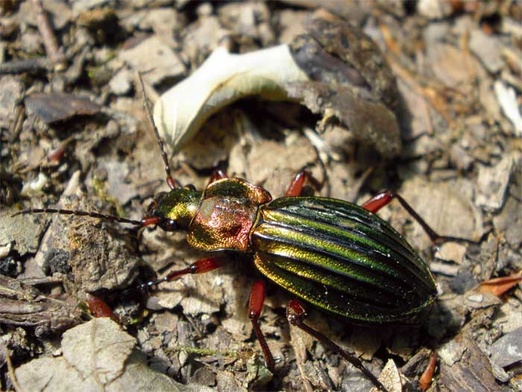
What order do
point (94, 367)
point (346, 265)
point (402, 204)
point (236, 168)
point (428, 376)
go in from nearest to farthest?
point (94, 367) < point (346, 265) < point (428, 376) < point (402, 204) < point (236, 168)

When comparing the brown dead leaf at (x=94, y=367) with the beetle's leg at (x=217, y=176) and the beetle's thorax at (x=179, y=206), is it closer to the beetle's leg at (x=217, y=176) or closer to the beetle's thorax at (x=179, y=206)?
the beetle's thorax at (x=179, y=206)

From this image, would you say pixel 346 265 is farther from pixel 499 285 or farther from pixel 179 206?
pixel 499 285

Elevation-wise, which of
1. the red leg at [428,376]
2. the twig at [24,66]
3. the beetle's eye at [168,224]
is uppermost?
the twig at [24,66]

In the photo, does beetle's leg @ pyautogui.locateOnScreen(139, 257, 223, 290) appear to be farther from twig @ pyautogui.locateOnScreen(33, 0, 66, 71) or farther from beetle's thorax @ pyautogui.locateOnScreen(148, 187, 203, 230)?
twig @ pyautogui.locateOnScreen(33, 0, 66, 71)

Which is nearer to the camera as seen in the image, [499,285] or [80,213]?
[80,213]

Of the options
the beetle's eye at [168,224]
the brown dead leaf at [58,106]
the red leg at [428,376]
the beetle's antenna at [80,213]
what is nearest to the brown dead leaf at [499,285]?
the red leg at [428,376]

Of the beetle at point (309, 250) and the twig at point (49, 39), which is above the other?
the twig at point (49, 39)

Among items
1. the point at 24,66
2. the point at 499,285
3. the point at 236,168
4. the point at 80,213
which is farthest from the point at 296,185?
the point at 24,66
